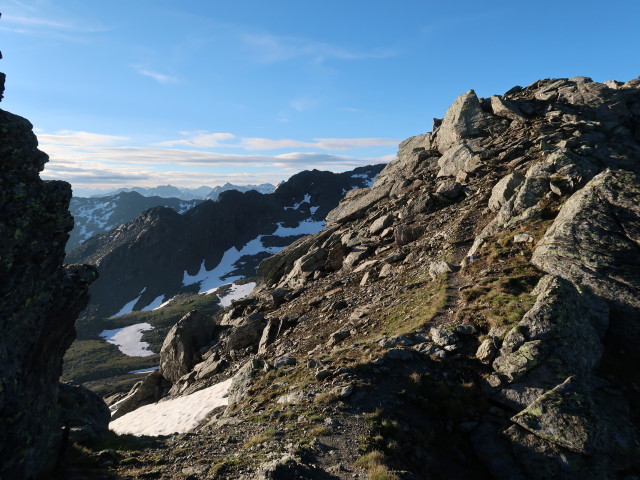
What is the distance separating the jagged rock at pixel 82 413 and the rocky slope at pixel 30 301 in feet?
12.9

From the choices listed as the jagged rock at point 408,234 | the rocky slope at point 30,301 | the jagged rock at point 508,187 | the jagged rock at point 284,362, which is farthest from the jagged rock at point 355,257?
the rocky slope at point 30,301

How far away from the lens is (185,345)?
137 feet

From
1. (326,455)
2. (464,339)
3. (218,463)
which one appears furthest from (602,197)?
(218,463)

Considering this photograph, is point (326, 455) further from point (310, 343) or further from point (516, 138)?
point (516, 138)

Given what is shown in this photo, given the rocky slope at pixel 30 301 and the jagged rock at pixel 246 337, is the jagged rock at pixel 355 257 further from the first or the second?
the rocky slope at pixel 30 301

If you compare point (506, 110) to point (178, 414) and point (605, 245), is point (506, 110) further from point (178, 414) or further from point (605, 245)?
point (178, 414)

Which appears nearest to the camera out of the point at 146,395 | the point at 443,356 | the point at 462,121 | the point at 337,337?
the point at 443,356

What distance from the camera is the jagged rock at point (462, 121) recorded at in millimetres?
56688

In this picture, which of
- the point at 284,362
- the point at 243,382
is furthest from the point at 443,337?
the point at 243,382

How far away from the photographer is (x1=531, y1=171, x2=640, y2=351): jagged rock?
64.8 ft

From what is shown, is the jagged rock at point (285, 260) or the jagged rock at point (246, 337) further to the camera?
the jagged rock at point (285, 260)

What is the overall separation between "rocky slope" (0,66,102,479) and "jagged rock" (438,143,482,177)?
44722 mm

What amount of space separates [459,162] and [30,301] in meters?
49.8

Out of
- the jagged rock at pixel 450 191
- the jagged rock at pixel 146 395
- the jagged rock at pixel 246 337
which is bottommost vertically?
the jagged rock at pixel 146 395
